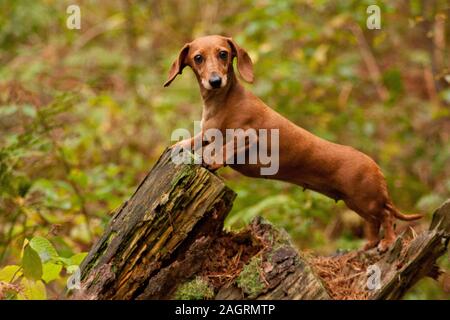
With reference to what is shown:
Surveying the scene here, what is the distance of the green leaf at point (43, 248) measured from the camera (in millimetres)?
4010

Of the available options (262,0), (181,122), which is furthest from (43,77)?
(262,0)

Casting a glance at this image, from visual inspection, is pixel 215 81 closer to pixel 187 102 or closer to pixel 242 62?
pixel 242 62

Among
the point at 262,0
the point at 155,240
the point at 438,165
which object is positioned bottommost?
the point at 438,165

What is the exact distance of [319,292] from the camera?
13.3ft

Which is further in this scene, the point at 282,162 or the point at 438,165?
the point at 438,165

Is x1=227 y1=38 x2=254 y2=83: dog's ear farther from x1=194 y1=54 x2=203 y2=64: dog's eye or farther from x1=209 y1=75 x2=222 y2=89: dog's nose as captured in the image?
x1=209 y1=75 x2=222 y2=89: dog's nose

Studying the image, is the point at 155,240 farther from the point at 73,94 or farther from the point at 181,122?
the point at 181,122

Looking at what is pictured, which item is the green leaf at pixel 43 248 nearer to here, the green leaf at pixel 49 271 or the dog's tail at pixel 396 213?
Answer: the green leaf at pixel 49 271

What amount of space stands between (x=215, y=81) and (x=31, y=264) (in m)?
1.80

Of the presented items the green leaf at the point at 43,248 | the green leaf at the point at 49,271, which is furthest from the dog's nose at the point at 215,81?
the green leaf at the point at 49,271

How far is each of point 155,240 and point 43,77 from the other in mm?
8427

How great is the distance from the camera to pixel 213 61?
4.56 meters

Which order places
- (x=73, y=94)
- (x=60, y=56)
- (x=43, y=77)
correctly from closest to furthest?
(x=73, y=94), (x=43, y=77), (x=60, y=56)

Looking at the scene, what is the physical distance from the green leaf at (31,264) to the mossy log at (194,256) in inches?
11.6
